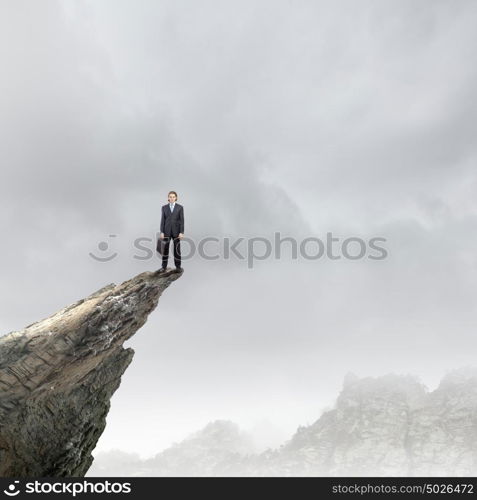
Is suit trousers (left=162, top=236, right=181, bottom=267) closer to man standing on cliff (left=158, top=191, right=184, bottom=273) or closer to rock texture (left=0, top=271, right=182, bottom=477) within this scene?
man standing on cliff (left=158, top=191, right=184, bottom=273)

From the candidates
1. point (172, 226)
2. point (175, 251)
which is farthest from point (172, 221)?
point (175, 251)

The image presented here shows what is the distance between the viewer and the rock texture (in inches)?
951

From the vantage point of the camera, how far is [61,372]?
25062mm

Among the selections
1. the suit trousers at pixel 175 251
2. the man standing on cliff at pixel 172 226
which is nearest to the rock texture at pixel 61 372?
the suit trousers at pixel 175 251

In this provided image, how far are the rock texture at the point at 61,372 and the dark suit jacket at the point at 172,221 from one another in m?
2.47

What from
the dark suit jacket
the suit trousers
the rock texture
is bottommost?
the rock texture

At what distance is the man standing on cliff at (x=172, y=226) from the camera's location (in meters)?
26.4

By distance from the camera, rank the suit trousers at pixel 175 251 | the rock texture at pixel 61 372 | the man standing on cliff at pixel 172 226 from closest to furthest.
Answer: the rock texture at pixel 61 372 → the man standing on cliff at pixel 172 226 → the suit trousers at pixel 175 251

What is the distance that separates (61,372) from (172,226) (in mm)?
10129

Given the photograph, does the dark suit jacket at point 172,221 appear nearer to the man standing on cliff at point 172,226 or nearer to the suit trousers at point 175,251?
the man standing on cliff at point 172,226

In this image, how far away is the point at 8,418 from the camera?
24125mm

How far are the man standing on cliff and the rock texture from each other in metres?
1.08

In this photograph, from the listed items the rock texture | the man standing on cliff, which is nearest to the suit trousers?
the man standing on cliff
